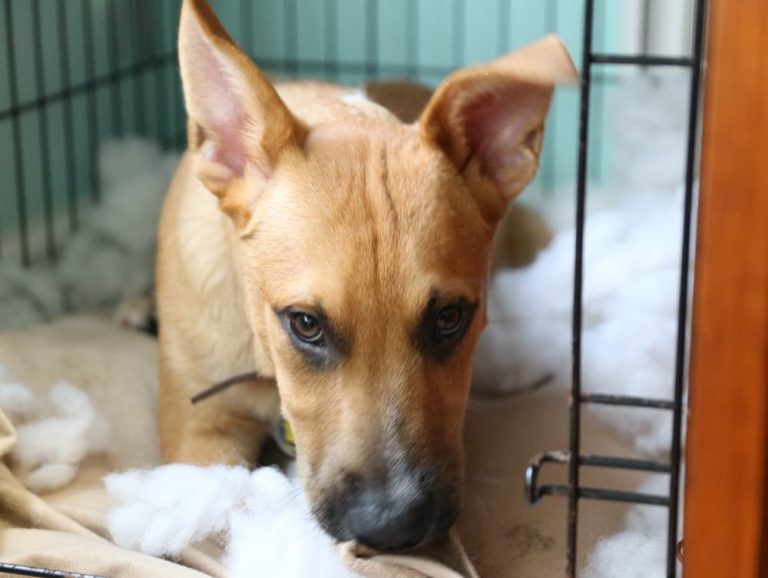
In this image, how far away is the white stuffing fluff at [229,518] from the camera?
1384 millimetres

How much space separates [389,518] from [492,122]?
0.56 meters

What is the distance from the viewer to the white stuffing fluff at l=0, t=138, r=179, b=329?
7.89ft

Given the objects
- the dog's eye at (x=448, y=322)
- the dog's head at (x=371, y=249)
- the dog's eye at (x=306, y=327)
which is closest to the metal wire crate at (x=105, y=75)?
the dog's head at (x=371, y=249)

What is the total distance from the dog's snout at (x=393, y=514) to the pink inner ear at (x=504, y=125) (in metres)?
0.48

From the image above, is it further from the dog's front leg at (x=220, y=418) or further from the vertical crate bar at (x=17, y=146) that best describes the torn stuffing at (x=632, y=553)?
the vertical crate bar at (x=17, y=146)

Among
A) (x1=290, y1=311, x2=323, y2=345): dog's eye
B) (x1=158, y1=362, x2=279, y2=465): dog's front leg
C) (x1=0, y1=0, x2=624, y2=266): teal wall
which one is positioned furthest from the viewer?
(x1=0, y1=0, x2=624, y2=266): teal wall

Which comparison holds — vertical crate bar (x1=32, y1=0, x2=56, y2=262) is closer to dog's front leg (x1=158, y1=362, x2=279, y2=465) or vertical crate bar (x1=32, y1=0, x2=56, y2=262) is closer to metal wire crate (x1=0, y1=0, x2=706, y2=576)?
metal wire crate (x1=0, y1=0, x2=706, y2=576)

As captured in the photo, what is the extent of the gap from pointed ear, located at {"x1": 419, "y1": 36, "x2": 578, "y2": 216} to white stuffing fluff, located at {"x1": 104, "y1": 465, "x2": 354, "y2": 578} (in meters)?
0.51

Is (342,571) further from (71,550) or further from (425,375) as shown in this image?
(71,550)

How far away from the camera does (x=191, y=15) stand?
4.57 feet

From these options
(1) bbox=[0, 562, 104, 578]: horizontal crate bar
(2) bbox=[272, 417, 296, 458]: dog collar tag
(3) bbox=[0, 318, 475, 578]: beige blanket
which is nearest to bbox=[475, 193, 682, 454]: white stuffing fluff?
(2) bbox=[272, 417, 296, 458]: dog collar tag

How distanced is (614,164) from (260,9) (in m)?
1.03

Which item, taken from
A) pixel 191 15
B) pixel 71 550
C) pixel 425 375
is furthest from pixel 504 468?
pixel 191 15

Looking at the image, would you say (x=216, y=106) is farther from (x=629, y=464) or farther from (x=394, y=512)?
(x=629, y=464)
